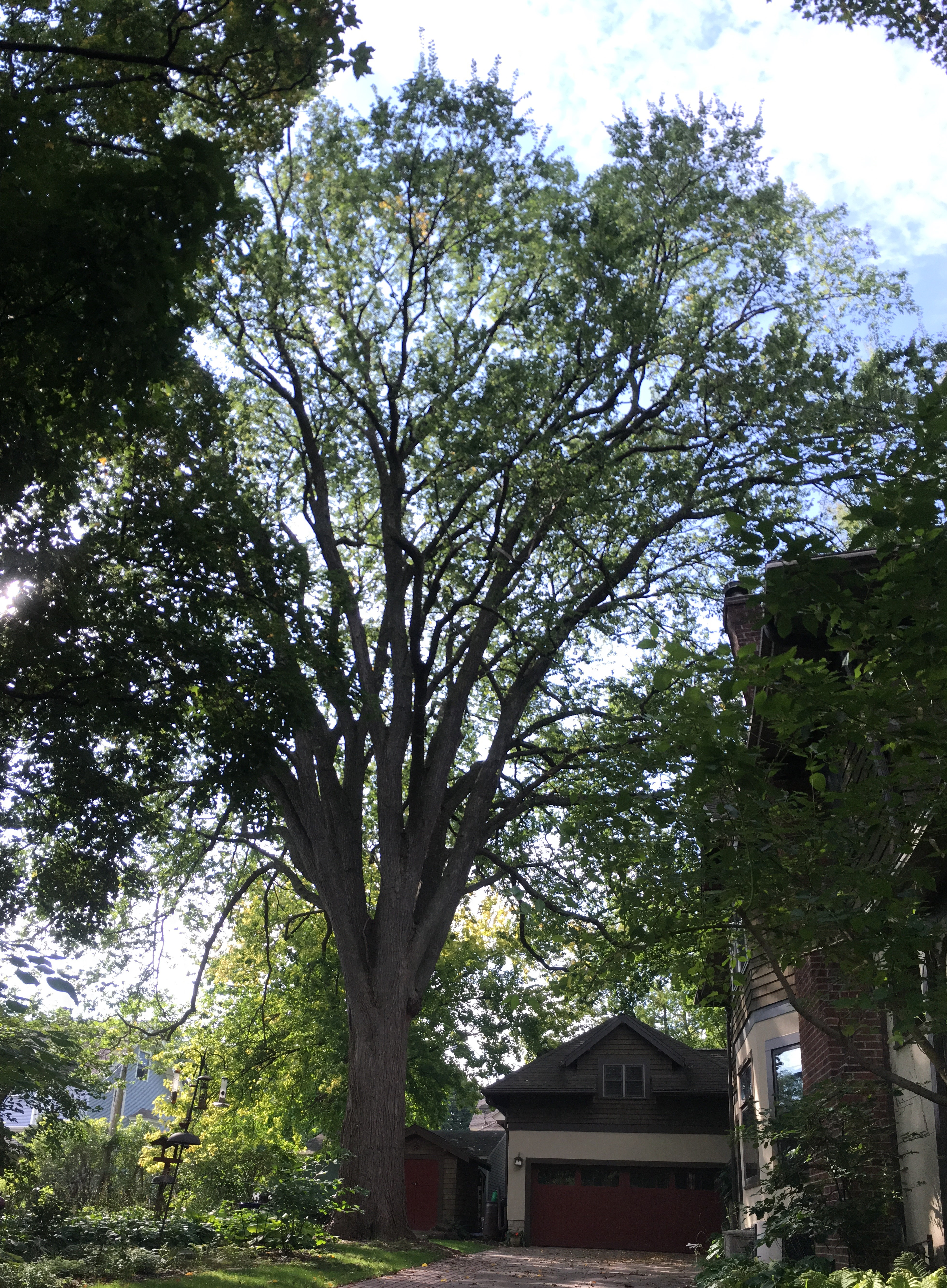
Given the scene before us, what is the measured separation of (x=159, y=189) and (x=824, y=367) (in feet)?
37.5

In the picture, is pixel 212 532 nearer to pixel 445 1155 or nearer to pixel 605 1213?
pixel 605 1213

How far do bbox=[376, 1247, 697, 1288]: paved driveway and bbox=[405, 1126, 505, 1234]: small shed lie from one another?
314 inches

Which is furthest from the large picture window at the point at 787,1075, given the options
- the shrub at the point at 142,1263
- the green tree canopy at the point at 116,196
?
the green tree canopy at the point at 116,196

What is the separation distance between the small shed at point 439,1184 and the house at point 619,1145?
4074 millimetres

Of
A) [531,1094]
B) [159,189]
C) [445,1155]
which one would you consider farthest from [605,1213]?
[159,189]

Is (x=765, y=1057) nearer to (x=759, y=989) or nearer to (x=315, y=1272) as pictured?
(x=759, y=989)

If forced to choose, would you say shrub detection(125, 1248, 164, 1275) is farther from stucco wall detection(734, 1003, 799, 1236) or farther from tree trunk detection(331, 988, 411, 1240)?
stucco wall detection(734, 1003, 799, 1236)

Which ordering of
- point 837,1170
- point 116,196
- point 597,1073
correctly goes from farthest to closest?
point 597,1073
point 837,1170
point 116,196

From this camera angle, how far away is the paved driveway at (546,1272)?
11.0m

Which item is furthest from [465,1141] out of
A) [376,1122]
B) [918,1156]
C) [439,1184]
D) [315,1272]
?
[918,1156]

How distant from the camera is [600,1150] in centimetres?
2630

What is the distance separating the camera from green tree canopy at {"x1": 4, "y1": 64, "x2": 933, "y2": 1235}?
13820 millimetres

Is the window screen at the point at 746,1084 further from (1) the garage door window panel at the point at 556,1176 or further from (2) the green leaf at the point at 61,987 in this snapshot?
(2) the green leaf at the point at 61,987

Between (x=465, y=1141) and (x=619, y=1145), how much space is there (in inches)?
511
